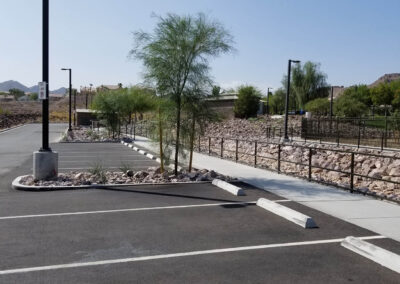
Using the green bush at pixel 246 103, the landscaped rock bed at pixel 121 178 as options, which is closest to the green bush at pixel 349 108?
the green bush at pixel 246 103

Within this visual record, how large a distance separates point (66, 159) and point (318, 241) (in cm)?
1551

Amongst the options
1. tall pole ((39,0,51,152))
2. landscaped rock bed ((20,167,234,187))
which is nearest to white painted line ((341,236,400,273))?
landscaped rock bed ((20,167,234,187))

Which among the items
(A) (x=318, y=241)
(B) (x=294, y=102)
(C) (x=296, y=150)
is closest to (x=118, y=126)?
(C) (x=296, y=150)

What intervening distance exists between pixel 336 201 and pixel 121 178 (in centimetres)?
613

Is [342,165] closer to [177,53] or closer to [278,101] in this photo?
[177,53]

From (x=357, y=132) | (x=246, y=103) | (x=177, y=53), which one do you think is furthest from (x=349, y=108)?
(x=177, y=53)

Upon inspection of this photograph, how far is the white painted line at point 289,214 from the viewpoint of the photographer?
7645mm

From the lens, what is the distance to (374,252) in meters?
5.98

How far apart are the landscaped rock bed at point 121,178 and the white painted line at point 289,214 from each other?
12.5ft

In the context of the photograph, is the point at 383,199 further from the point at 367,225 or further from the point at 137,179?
the point at 137,179

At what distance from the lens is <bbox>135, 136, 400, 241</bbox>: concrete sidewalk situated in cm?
793

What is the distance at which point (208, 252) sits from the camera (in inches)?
246

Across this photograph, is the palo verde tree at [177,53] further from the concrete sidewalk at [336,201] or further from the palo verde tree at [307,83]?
the palo verde tree at [307,83]

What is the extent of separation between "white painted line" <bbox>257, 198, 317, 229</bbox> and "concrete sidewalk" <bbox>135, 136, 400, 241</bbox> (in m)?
0.91
